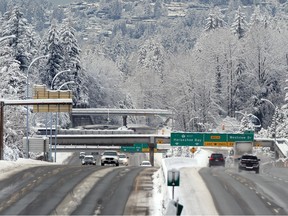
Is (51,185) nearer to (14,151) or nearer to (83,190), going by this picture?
(83,190)

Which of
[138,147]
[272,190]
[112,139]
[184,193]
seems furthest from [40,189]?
[112,139]

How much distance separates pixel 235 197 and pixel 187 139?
75483mm

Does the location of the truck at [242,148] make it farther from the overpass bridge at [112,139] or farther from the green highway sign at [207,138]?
the overpass bridge at [112,139]

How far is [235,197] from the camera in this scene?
42.7 meters

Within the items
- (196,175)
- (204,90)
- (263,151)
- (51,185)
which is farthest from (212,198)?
(204,90)

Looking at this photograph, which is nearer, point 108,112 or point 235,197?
point 235,197

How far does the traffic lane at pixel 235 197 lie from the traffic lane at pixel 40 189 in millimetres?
7814

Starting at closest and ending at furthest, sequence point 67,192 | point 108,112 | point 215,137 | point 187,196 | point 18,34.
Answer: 1. point 187,196
2. point 67,192
3. point 215,137
4. point 18,34
5. point 108,112

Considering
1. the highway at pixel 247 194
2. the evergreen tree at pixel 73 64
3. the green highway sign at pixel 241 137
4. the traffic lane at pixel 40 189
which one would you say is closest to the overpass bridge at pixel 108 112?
the evergreen tree at pixel 73 64

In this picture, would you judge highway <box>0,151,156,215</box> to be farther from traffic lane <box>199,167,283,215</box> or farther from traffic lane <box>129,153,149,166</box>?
traffic lane <box>129,153,149,166</box>

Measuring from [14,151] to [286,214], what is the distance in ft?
188

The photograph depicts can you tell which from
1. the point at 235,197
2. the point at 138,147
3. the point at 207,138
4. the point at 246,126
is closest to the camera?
the point at 235,197

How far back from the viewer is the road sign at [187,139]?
4619 inches

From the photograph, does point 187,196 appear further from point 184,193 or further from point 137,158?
point 137,158
